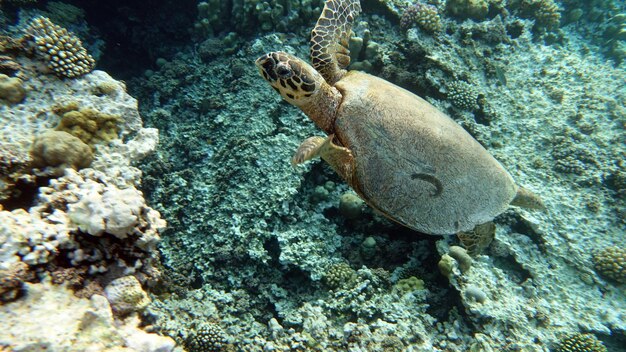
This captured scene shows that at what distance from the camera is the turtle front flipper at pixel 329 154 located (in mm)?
2869

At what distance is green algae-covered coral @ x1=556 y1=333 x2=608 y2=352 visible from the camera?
2.96 meters

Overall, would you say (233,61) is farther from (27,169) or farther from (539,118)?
(539,118)

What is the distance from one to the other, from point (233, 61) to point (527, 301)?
178 inches

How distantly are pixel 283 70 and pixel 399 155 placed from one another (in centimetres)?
138

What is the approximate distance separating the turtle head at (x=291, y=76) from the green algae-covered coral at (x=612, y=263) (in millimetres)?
3633

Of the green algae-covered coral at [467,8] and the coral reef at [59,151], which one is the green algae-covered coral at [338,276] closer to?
the coral reef at [59,151]

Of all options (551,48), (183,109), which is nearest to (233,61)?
(183,109)

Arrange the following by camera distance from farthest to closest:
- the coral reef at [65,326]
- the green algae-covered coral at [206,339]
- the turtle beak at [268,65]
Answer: the turtle beak at [268,65]
the green algae-covered coral at [206,339]
the coral reef at [65,326]

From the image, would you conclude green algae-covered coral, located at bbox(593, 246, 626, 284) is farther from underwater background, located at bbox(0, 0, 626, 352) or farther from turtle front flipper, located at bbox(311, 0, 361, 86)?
turtle front flipper, located at bbox(311, 0, 361, 86)

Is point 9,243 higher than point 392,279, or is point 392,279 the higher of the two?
point 9,243

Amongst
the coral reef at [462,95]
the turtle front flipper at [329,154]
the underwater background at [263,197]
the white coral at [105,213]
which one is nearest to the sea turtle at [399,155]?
the turtle front flipper at [329,154]

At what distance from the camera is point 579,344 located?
2992 mm

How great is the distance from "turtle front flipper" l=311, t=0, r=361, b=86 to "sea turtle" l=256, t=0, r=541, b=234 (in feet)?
1.60

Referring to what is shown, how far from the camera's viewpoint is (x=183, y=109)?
4.48 meters
